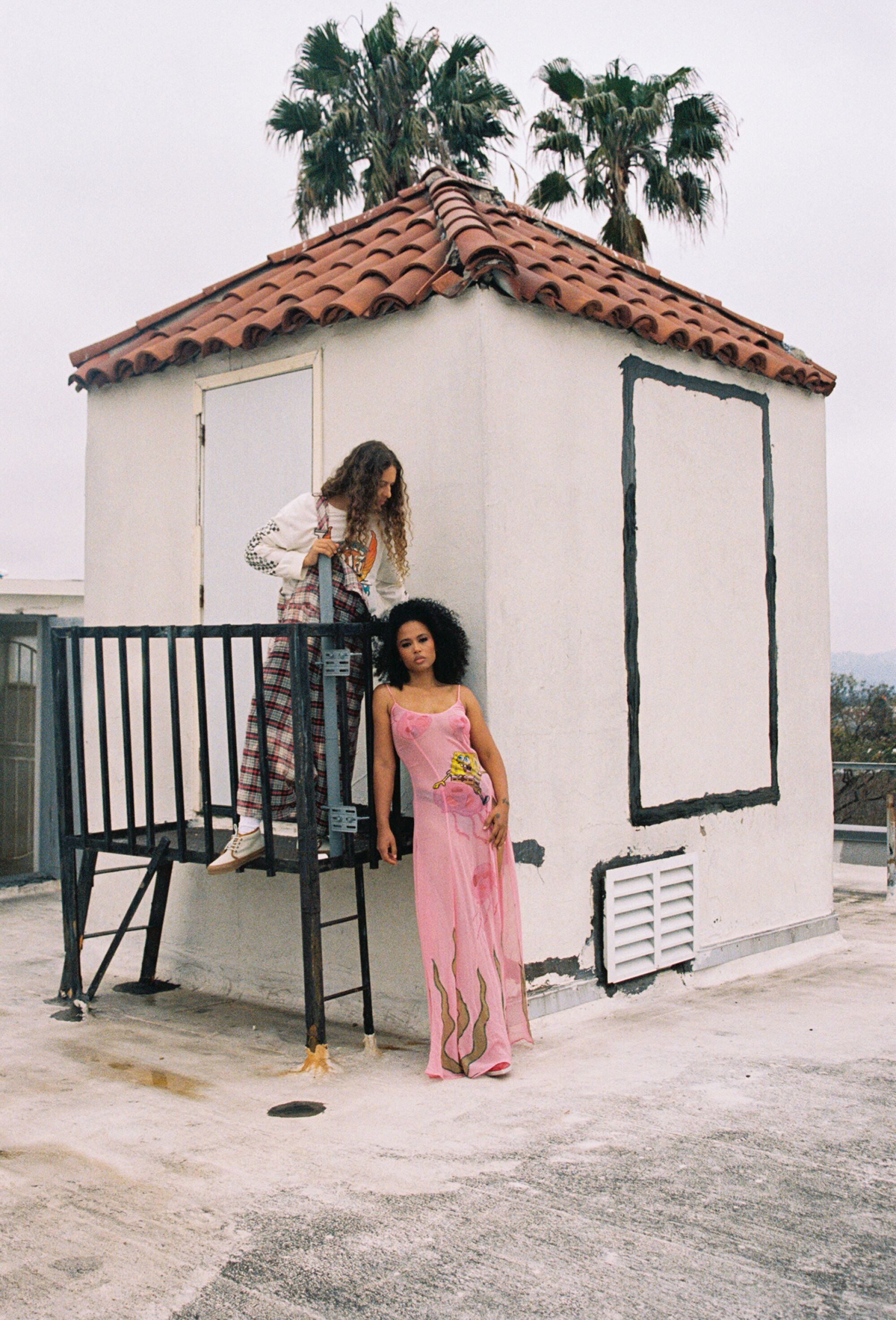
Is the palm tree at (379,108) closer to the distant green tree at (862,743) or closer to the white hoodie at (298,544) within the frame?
the distant green tree at (862,743)

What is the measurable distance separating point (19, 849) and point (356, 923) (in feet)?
16.0

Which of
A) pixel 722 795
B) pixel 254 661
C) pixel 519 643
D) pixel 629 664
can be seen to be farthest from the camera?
pixel 722 795

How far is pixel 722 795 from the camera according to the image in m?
6.32

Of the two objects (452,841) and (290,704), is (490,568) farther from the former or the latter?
(452,841)

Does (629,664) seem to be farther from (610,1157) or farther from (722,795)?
(610,1157)

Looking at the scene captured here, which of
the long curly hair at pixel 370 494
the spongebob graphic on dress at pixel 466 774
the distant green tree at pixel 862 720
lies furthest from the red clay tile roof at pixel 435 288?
the distant green tree at pixel 862 720

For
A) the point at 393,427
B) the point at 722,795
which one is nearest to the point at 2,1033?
→ the point at 393,427

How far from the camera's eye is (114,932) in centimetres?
541

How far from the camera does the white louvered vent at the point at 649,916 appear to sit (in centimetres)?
553

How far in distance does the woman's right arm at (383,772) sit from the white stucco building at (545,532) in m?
0.49

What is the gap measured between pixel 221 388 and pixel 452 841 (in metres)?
2.74

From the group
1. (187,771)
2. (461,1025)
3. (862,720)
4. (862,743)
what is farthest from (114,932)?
(862,720)

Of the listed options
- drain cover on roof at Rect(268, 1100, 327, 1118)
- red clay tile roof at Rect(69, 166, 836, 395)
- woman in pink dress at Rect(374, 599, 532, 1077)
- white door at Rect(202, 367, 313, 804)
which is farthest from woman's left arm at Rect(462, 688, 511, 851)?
red clay tile roof at Rect(69, 166, 836, 395)

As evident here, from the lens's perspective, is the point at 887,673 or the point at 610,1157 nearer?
the point at 610,1157
